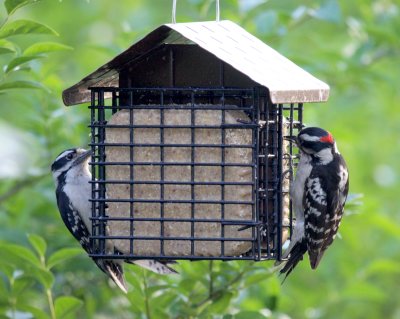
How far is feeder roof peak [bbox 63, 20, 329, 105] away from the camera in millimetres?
6191

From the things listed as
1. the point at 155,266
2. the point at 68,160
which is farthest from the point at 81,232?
the point at 155,266

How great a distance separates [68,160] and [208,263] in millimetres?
1489

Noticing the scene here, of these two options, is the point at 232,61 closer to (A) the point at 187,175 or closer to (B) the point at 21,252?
(A) the point at 187,175

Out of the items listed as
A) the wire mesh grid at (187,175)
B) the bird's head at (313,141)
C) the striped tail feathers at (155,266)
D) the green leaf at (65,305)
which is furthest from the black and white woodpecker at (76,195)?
the bird's head at (313,141)

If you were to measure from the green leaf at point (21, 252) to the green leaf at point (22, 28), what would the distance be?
1514 millimetres

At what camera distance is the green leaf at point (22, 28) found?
6.21 meters

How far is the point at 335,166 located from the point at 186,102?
4.80 ft

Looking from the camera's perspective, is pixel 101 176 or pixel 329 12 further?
pixel 329 12

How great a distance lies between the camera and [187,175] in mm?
6688

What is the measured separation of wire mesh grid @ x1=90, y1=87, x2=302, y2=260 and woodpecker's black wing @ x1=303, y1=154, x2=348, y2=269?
618mm

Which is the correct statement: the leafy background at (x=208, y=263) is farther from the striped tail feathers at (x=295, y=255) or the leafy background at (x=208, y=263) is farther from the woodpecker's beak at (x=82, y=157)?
the woodpecker's beak at (x=82, y=157)

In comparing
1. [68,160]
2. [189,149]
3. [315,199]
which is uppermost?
[189,149]

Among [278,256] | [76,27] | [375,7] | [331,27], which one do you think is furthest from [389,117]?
[278,256]

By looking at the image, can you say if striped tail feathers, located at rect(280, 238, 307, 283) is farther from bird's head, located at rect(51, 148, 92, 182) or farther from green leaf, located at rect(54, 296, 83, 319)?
bird's head, located at rect(51, 148, 92, 182)
